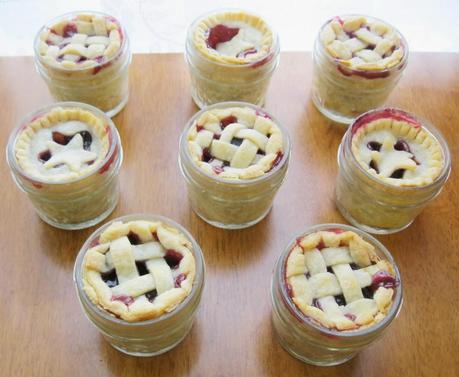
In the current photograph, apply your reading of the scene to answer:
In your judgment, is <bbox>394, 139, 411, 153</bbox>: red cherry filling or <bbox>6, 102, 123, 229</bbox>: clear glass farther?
<bbox>394, 139, 411, 153</bbox>: red cherry filling

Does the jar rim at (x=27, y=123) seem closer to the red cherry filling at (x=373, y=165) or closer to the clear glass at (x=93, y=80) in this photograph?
the clear glass at (x=93, y=80)

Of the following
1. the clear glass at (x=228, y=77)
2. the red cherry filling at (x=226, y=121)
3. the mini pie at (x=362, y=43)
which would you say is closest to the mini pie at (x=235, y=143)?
the red cherry filling at (x=226, y=121)

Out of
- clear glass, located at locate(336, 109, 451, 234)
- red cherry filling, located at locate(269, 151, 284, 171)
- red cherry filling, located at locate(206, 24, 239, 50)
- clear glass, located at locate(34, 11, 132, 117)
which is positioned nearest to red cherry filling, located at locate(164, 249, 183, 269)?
red cherry filling, located at locate(269, 151, 284, 171)

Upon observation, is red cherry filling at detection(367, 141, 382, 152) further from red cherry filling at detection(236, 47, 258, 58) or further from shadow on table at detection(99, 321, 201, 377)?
shadow on table at detection(99, 321, 201, 377)

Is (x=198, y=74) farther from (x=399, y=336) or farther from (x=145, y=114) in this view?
(x=399, y=336)

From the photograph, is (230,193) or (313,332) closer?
(313,332)

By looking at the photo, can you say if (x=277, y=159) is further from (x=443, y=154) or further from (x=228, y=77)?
(x=443, y=154)

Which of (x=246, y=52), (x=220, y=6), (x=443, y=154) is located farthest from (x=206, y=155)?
(x=220, y=6)
